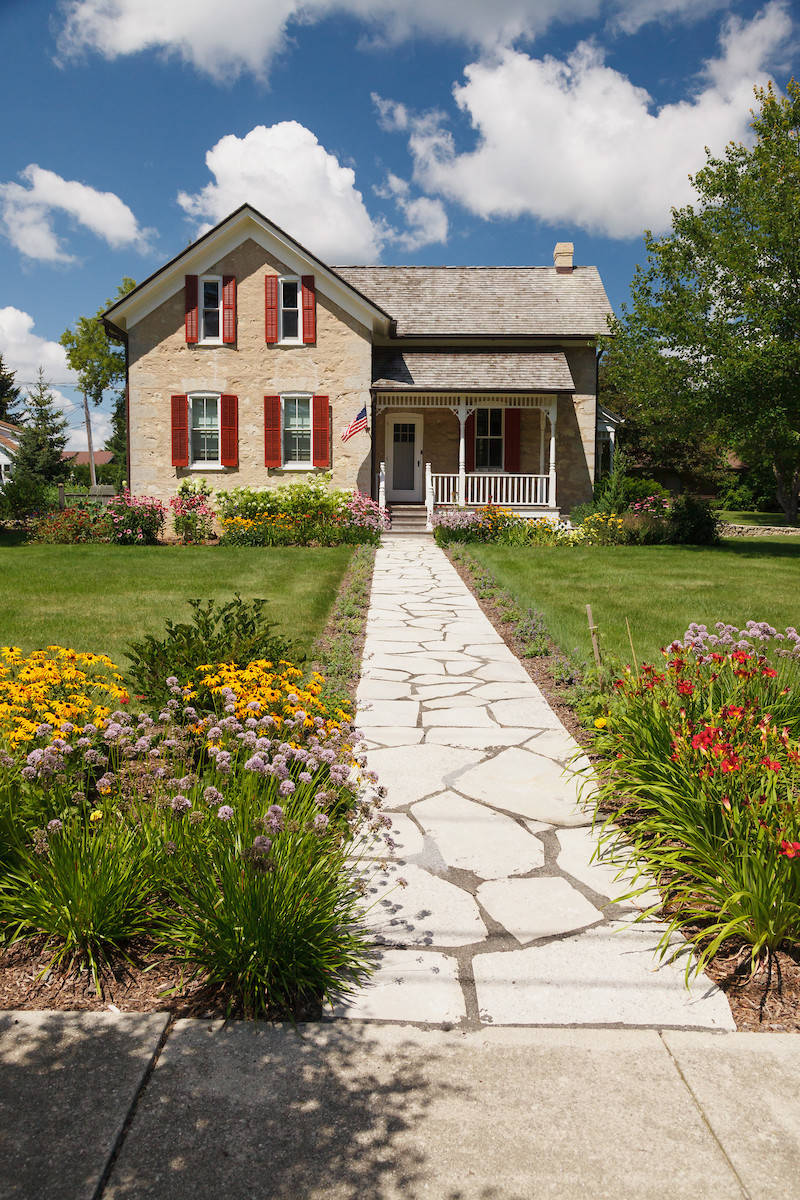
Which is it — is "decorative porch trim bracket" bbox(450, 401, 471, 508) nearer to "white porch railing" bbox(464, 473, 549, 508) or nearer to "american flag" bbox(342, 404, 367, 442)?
"white porch railing" bbox(464, 473, 549, 508)

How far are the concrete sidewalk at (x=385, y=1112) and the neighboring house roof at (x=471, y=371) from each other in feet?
59.7

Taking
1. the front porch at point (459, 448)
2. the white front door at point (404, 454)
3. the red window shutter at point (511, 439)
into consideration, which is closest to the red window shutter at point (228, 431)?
the front porch at point (459, 448)

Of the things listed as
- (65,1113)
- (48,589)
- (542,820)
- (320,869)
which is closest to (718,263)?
(48,589)

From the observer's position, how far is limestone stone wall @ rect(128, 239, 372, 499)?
1948 cm

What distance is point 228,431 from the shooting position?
19578mm

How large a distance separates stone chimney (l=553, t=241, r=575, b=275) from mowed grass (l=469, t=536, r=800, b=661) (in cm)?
1047

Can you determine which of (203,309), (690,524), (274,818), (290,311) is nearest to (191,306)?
(203,309)

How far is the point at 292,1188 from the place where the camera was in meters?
1.84

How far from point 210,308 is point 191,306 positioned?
454mm

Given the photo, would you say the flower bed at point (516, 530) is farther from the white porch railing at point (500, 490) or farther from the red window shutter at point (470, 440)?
the red window shutter at point (470, 440)

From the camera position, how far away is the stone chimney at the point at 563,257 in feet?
75.8

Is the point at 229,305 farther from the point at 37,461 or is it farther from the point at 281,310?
the point at 37,461

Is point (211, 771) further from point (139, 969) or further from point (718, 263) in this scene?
point (718, 263)

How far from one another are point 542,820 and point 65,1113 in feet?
8.15
